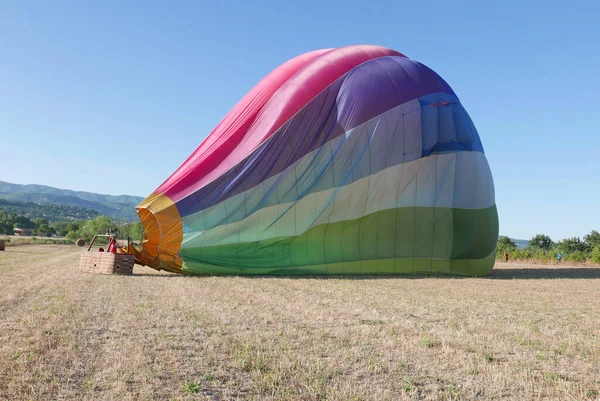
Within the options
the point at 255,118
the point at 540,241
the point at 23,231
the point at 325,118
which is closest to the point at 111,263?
the point at 255,118

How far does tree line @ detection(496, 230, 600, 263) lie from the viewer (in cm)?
3881

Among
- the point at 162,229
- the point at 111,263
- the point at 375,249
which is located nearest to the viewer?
the point at 162,229

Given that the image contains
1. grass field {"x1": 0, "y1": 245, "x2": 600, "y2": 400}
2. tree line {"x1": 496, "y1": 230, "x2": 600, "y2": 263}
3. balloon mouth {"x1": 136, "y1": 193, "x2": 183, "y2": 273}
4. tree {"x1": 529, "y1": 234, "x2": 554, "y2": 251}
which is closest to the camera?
grass field {"x1": 0, "y1": 245, "x2": 600, "y2": 400}

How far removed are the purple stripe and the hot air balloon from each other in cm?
3

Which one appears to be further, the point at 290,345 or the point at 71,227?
the point at 71,227

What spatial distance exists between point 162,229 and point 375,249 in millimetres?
6462

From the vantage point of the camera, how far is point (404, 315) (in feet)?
28.7

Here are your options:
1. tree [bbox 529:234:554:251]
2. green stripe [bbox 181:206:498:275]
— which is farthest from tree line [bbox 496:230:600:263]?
green stripe [bbox 181:206:498:275]

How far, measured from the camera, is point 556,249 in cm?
5994

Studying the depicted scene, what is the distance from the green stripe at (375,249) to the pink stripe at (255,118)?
2119mm

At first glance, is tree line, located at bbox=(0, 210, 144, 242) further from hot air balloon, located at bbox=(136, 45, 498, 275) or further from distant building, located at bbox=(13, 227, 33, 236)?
hot air balloon, located at bbox=(136, 45, 498, 275)

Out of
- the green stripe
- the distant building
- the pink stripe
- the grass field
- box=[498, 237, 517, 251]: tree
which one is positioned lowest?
the distant building

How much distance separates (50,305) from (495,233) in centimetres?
1440

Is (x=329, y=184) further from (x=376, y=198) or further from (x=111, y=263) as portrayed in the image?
(x=111, y=263)
